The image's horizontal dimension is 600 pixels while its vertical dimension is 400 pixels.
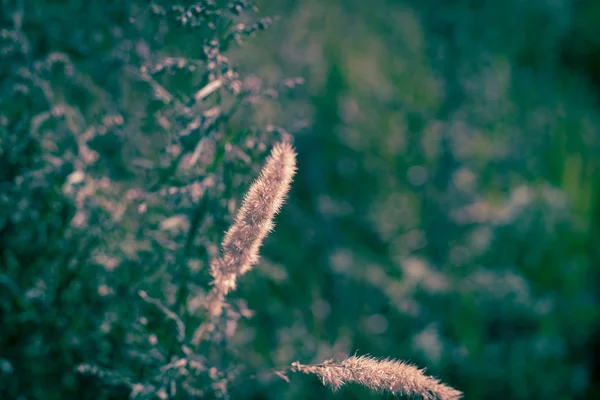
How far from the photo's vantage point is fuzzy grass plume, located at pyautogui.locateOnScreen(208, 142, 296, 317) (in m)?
1.10

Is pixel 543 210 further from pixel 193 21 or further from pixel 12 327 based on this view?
pixel 12 327

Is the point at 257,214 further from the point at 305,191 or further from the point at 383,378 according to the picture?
the point at 305,191

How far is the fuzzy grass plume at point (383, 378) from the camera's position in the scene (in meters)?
1.03

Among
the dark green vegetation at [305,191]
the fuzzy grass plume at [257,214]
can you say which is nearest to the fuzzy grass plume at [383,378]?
the fuzzy grass plume at [257,214]

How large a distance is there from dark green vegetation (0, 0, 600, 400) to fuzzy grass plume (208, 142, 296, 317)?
0.34 meters

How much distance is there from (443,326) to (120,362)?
1.65m

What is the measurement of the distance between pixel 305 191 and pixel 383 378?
1898 millimetres

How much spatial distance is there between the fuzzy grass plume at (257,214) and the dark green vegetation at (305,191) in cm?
34

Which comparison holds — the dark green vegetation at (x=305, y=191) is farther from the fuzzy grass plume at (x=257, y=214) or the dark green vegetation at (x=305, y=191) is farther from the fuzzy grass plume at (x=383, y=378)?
the fuzzy grass plume at (x=383, y=378)

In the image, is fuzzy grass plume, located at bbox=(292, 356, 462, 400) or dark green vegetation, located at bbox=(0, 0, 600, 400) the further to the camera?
dark green vegetation, located at bbox=(0, 0, 600, 400)

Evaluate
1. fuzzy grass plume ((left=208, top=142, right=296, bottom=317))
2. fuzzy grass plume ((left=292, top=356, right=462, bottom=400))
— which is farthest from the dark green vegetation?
fuzzy grass plume ((left=292, top=356, right=462, bottom=400))

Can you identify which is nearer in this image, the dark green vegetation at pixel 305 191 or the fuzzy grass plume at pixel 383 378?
the fuzzy grass plume at pixel 383 378

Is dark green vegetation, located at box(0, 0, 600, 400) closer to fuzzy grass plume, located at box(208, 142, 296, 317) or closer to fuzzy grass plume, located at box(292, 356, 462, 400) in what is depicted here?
fuzzy grass plume, located at box(208, 142, 296, 317)

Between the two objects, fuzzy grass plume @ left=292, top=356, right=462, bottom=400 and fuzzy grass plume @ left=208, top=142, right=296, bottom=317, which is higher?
fuzzy grass plume @ left=208, top=142, right=296, bottom=317
